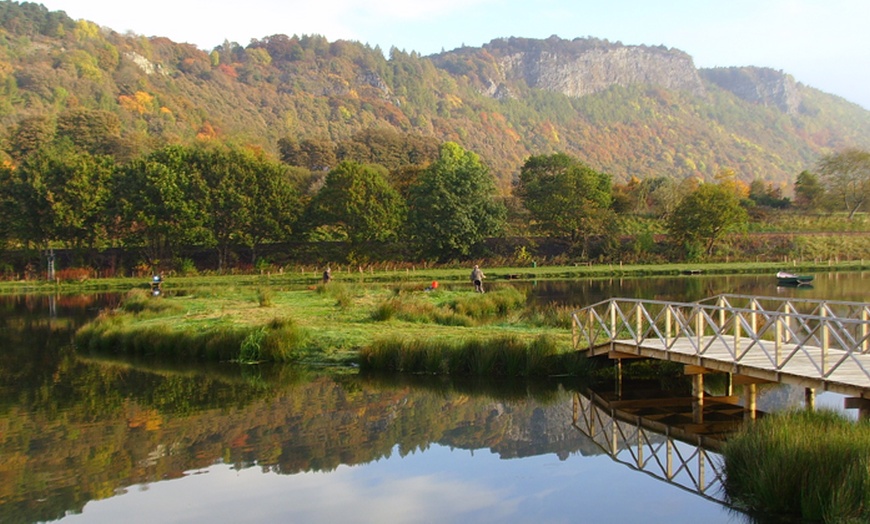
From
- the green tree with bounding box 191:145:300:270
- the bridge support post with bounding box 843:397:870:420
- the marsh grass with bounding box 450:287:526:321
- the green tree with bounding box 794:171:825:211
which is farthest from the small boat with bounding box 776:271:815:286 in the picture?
the green tree with bounding box 794:171:825:211

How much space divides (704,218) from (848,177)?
33.7 m

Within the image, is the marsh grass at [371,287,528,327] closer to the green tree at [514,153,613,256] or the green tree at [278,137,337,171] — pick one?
the green tree at [514,153,613,256]

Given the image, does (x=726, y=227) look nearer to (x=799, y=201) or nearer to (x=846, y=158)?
(x=799, y=201)

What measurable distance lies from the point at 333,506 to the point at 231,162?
2431 inches

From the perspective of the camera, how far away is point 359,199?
70.3 metres

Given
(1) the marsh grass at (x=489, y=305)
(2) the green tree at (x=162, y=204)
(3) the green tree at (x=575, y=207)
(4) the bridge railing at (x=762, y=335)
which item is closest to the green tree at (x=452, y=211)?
(3) the green tree at (x=575, y=207)

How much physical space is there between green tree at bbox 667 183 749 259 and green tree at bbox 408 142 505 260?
592 inches

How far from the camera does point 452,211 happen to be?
7088 centimetres

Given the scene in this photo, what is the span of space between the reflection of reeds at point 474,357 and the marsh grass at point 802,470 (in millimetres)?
8384

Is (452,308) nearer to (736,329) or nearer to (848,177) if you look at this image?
(736,329)

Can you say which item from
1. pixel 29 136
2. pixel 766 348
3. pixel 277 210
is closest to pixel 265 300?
pixel 766 348

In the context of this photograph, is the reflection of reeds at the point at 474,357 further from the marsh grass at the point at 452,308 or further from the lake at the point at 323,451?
the marsh grass at the point at 452,308

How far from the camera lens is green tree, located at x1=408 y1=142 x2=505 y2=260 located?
232 feet

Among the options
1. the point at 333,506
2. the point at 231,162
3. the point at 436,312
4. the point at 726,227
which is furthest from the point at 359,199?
the point at 333,506
